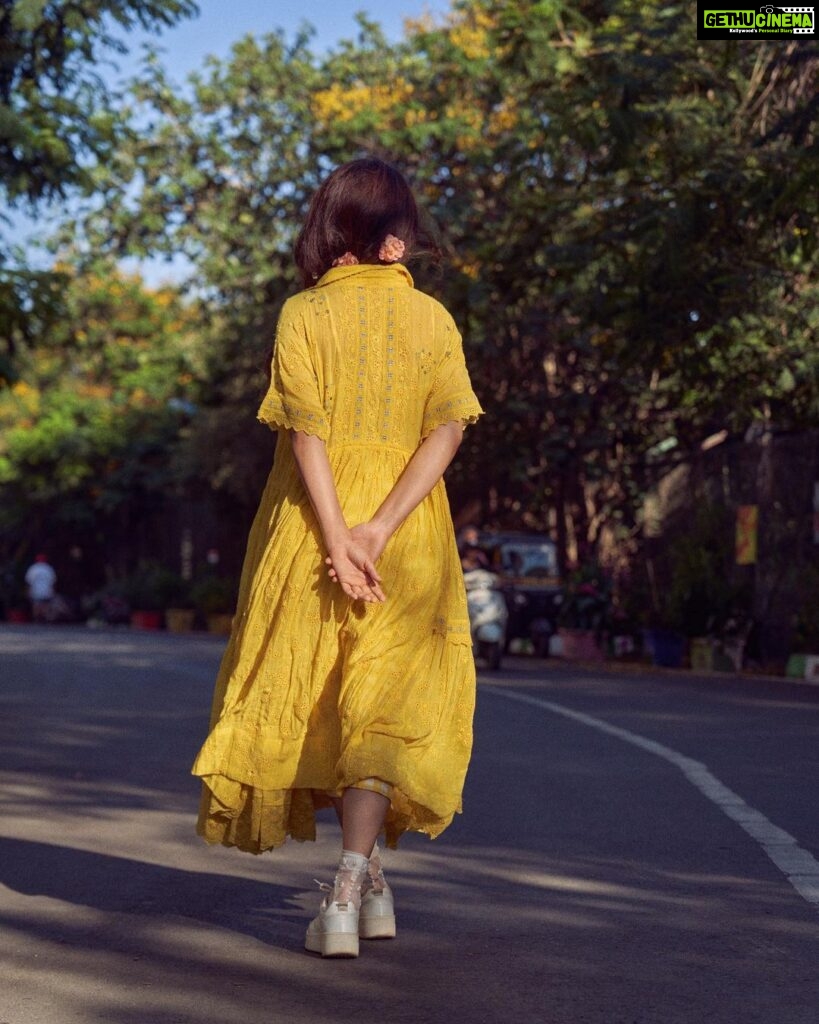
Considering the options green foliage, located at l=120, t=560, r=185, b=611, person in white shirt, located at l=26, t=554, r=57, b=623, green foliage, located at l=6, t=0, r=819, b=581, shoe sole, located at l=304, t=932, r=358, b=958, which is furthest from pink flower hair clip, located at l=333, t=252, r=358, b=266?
person in white shirt, located at l=26, t=554, r=57, b=623

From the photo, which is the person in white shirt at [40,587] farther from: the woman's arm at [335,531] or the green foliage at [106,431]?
the woman's arm at [335,531]

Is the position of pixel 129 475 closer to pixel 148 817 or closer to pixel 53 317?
pixel 53 317

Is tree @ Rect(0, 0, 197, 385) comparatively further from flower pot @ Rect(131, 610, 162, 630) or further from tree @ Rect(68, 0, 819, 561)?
flower pot @ Rect(131, 610, 162, 630)

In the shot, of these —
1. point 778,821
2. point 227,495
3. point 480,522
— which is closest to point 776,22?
point 778,821

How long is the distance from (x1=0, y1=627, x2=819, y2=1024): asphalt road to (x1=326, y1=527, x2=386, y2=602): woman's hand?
892 millimetres

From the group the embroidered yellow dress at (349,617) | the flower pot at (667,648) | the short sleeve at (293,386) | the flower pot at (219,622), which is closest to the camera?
the embroidered yellow dress at (349,617)

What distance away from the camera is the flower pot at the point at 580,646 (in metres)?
25.0

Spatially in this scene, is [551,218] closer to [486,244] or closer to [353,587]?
[486,244]

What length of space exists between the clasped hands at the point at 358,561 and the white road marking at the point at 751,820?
5.39 ft

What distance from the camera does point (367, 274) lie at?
509 cm

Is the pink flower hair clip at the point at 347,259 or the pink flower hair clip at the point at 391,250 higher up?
the pink flower hair clip at the point at 391,250

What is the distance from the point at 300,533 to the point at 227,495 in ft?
119

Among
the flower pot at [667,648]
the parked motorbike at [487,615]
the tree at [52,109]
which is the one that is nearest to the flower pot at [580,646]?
the flower pot at [667,648]

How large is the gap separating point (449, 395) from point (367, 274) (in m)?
0.38
